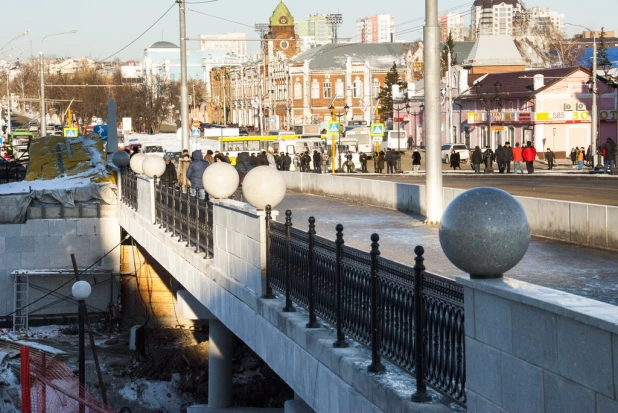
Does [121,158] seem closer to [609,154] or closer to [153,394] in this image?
[153,394]

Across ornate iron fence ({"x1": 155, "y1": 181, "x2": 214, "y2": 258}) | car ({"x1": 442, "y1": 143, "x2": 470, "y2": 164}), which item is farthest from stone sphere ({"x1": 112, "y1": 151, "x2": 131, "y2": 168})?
car ({"x1": 442, "y1": 143, "x2": 470, "y2": 164})

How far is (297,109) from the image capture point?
11331cm

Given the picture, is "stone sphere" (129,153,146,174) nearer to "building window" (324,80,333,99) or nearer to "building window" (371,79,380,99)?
"building window" (324,80,333,99)

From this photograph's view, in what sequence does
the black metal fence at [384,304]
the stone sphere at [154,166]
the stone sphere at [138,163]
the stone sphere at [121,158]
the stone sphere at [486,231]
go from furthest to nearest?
1. the stone sphere at [121,158]
2. the stone sphere at [138,163]
3. the stone sphere at [154,166]
4. the black metal fence at [384,304]
5. the stone sphere at [486,231]

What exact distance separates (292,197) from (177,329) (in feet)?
16.6

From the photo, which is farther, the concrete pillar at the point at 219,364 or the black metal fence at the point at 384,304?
Answer: the concrete pillar at the point at 219,364

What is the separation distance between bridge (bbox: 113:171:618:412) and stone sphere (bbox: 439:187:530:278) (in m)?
0.14

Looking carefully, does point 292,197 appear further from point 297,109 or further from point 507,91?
point 297,109

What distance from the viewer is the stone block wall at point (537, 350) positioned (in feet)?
15.3

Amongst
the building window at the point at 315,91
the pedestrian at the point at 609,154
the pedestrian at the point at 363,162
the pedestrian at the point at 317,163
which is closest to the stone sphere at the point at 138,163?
the pedestrian at the point at 609,154

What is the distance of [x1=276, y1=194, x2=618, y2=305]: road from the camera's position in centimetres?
1086

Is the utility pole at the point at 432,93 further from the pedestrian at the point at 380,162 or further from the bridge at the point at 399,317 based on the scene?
the pedestrian at the point at 380,162

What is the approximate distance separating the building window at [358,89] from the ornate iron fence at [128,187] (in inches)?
3433

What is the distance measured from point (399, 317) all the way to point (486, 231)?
5.76 feet
